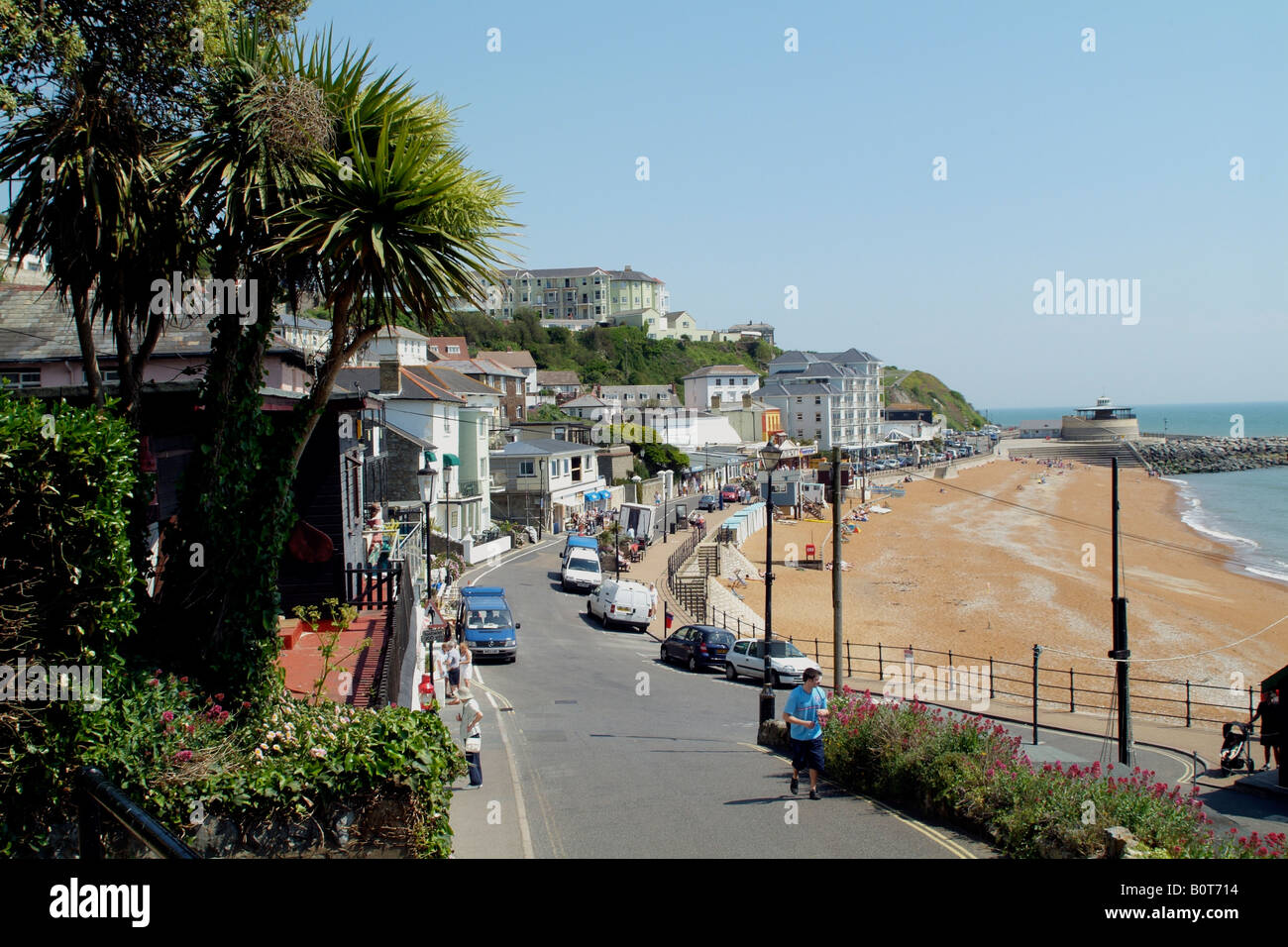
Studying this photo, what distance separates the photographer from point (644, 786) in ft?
42.2

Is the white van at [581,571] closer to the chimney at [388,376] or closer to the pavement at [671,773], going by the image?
the pavement at [671,773]

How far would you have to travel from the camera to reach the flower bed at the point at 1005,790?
8.30 metres

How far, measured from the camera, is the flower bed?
8305 millimetres

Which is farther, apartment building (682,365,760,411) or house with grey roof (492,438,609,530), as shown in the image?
apartment building (682,365,760,411)

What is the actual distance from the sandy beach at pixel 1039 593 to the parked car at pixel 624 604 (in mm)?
5908

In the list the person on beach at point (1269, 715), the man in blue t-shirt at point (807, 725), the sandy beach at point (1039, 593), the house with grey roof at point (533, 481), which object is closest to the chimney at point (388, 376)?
the sandy beach at point (1039, 593)

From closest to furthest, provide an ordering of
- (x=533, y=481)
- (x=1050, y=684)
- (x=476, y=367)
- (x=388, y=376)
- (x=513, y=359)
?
(x=1050, y=684) → (x=388, y=376) → (x=533, y=481) → (x=476, y=367) → (x=513, y=359)

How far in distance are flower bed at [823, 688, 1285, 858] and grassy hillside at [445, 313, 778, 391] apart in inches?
4617

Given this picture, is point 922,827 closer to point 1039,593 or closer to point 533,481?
point 1039,593

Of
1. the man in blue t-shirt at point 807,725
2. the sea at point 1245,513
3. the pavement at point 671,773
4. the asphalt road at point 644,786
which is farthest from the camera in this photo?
the sea at point 1245,513

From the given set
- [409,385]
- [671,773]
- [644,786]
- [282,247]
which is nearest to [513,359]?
[409,385]

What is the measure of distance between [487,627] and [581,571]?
1354 centimetres

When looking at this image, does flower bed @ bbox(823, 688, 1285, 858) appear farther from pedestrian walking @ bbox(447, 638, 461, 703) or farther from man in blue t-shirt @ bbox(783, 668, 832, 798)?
pedestrian walking @ bbox(447, 638, 461, 703)

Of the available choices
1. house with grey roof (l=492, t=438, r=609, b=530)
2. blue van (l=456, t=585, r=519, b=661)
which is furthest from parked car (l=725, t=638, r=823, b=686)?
house with grey roof (l=492, t=438, r=609, b=530)
